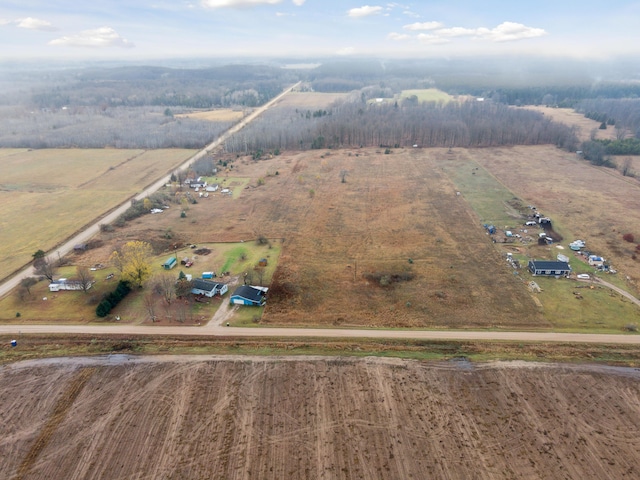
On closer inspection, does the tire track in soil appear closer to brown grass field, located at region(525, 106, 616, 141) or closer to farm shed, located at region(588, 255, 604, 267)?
farm shed, located at region(588, 255, 604, 267)

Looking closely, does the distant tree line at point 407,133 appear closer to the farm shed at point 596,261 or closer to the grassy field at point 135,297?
the grassy field at point 135,297

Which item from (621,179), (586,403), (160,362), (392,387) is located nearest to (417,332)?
(392,387)

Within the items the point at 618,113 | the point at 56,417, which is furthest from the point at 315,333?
the point at 618,113

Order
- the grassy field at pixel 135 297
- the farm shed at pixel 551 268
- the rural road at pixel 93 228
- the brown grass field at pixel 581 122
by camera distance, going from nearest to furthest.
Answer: the grassy field at pixel 135 297
the farm shed at pixel 551 268
the rural road at pixel 93 228
the brown grass field at pixel 581 122

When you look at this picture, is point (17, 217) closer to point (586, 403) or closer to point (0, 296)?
point (0, 296)

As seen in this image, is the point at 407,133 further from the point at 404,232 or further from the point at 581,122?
the point at 581,122

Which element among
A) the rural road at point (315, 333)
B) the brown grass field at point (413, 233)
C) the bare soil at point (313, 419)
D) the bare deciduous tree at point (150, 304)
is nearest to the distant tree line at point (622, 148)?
the brown grass field at point (413, 233)

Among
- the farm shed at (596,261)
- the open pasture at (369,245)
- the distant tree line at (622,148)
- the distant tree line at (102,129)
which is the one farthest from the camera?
the distant tree line at (102,129)
